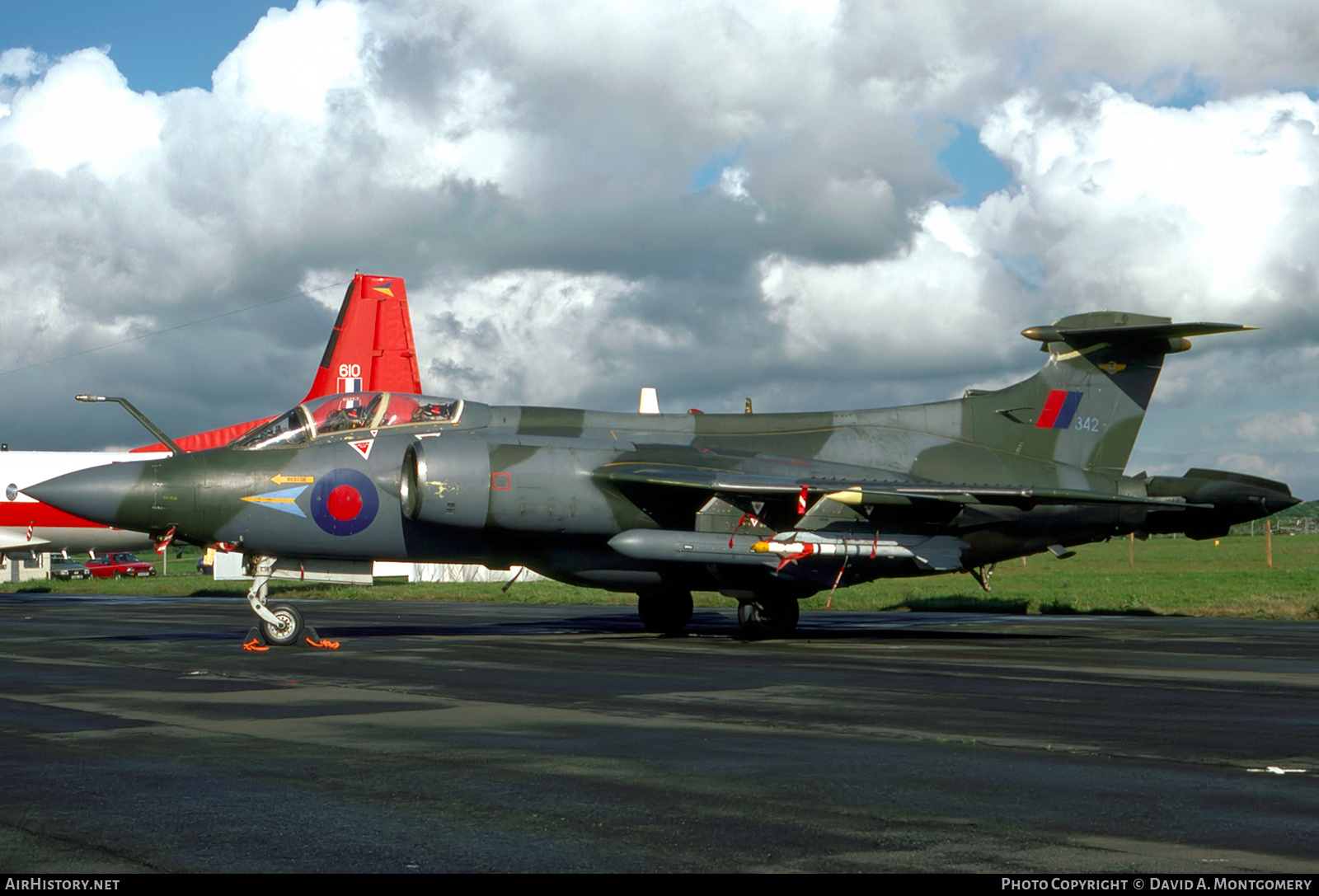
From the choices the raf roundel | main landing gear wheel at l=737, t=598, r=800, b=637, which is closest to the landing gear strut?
the raf roundel

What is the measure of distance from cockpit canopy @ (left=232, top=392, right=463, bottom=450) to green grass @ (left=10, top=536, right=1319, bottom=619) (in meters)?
15.3

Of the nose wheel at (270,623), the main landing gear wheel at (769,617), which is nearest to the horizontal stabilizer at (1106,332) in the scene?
the main landing gear wheel at (769,617)

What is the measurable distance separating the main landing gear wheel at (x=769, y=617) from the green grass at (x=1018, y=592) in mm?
10640

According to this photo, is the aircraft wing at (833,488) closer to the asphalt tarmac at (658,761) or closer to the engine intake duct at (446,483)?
the engine intake duct at (446,483)

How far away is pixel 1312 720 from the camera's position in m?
9.68

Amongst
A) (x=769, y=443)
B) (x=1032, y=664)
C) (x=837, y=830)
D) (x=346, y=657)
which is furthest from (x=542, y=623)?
(x=837, y=830)

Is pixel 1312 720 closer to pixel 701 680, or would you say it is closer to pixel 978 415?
pixel 701 680

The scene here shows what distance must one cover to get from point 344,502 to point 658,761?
10.3 metres

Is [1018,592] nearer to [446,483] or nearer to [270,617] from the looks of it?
[446,483]

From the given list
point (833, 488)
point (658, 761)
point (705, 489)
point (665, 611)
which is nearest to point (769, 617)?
point (665, 611)

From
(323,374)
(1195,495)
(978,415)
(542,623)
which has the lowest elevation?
(542,623)

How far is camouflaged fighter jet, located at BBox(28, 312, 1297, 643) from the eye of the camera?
16641 mm

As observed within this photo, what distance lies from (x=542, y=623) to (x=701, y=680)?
11.4 meters

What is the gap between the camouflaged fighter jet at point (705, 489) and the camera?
16641mm
